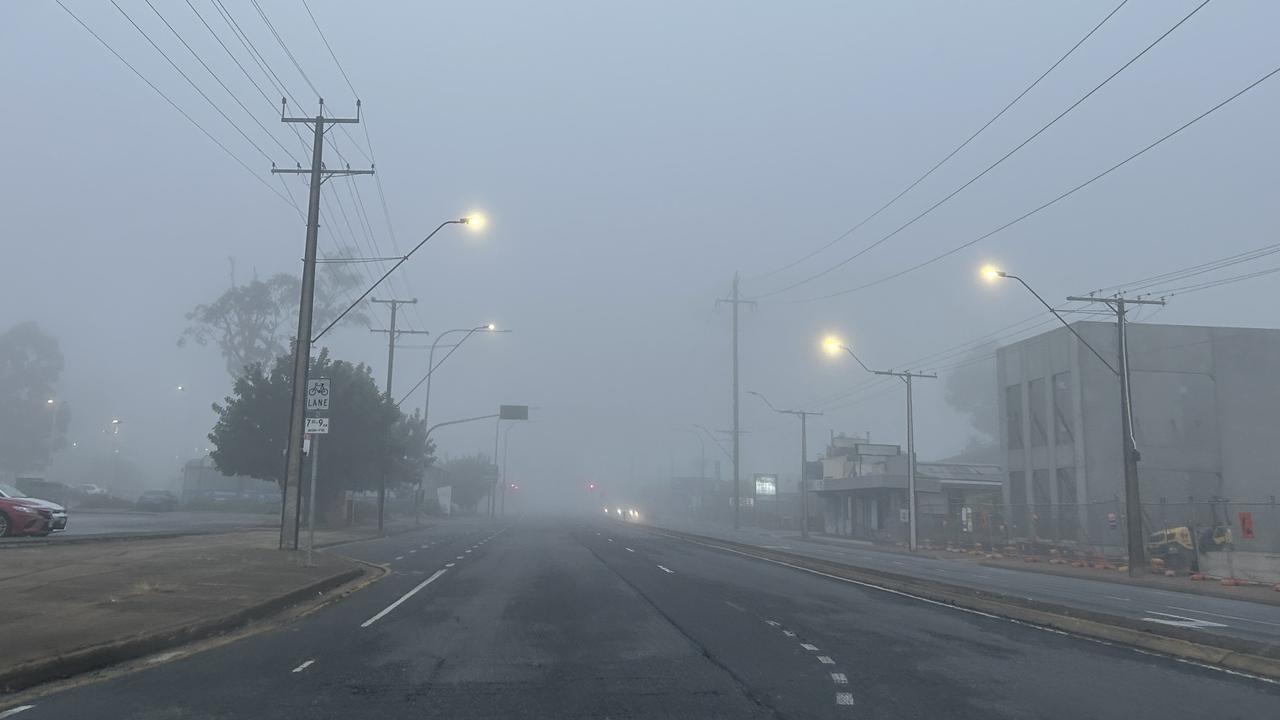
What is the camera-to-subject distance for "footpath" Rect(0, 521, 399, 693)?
1014 centimetres

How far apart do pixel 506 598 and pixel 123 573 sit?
20.8 ft

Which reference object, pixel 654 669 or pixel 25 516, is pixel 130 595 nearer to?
pixel 654 669

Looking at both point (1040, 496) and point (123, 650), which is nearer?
point (123, 650)

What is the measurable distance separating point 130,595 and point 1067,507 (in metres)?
50.0

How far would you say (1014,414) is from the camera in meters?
61.8

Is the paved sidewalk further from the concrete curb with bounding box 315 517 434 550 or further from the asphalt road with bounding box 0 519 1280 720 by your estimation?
the concrete curb with bounding box 315 517 434 550

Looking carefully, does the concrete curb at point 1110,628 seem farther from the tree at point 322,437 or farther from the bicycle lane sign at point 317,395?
the tree at point 322,437

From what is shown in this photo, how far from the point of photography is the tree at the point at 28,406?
334 ft

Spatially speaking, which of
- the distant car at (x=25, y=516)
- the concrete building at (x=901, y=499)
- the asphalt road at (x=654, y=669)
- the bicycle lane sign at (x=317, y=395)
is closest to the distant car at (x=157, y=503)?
the distant car at (x=25, y=516)

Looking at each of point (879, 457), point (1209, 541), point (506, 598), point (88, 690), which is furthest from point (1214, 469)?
point (88, 690)

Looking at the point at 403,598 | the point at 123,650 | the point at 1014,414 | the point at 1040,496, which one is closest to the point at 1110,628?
the point at 403,598

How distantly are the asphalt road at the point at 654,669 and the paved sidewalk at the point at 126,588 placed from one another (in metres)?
0.94

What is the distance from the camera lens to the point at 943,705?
28.8 ft

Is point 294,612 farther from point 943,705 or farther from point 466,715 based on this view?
point 943,705
